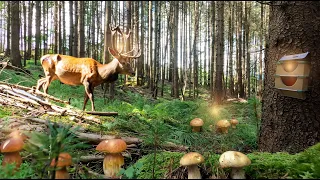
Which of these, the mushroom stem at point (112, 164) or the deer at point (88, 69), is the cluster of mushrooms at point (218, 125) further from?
the mushroom stem at point (112, 164)

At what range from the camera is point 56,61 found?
19.5 ft

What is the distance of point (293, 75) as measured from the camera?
121 inches

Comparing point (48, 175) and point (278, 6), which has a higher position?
point (278, 6)

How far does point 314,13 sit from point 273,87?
1025 millimetres

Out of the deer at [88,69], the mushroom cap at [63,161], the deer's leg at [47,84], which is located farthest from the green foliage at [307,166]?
the deer's leg at [47,84]

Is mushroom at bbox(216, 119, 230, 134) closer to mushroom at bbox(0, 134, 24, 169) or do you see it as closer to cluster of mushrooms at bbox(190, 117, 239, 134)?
cluster of mushrooms at bbox(190, 117, 239, 134)

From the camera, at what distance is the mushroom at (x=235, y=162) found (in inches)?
80.9

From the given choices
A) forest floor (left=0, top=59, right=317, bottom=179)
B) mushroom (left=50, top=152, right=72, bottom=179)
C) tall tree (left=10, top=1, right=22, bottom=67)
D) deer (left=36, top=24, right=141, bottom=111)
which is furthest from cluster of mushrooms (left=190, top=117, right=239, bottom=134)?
tall tree (left=10, top=1, right=22, bottom=67)

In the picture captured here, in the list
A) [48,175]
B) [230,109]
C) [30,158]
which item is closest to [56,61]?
[30,158]

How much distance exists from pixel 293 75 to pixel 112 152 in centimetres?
220

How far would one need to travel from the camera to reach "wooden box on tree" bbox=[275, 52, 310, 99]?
118 inches

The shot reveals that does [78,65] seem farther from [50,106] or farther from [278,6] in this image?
[278,6]

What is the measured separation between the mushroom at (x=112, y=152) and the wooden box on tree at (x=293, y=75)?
2046mm

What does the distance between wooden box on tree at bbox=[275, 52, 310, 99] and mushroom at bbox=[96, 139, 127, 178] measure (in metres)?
2.05
